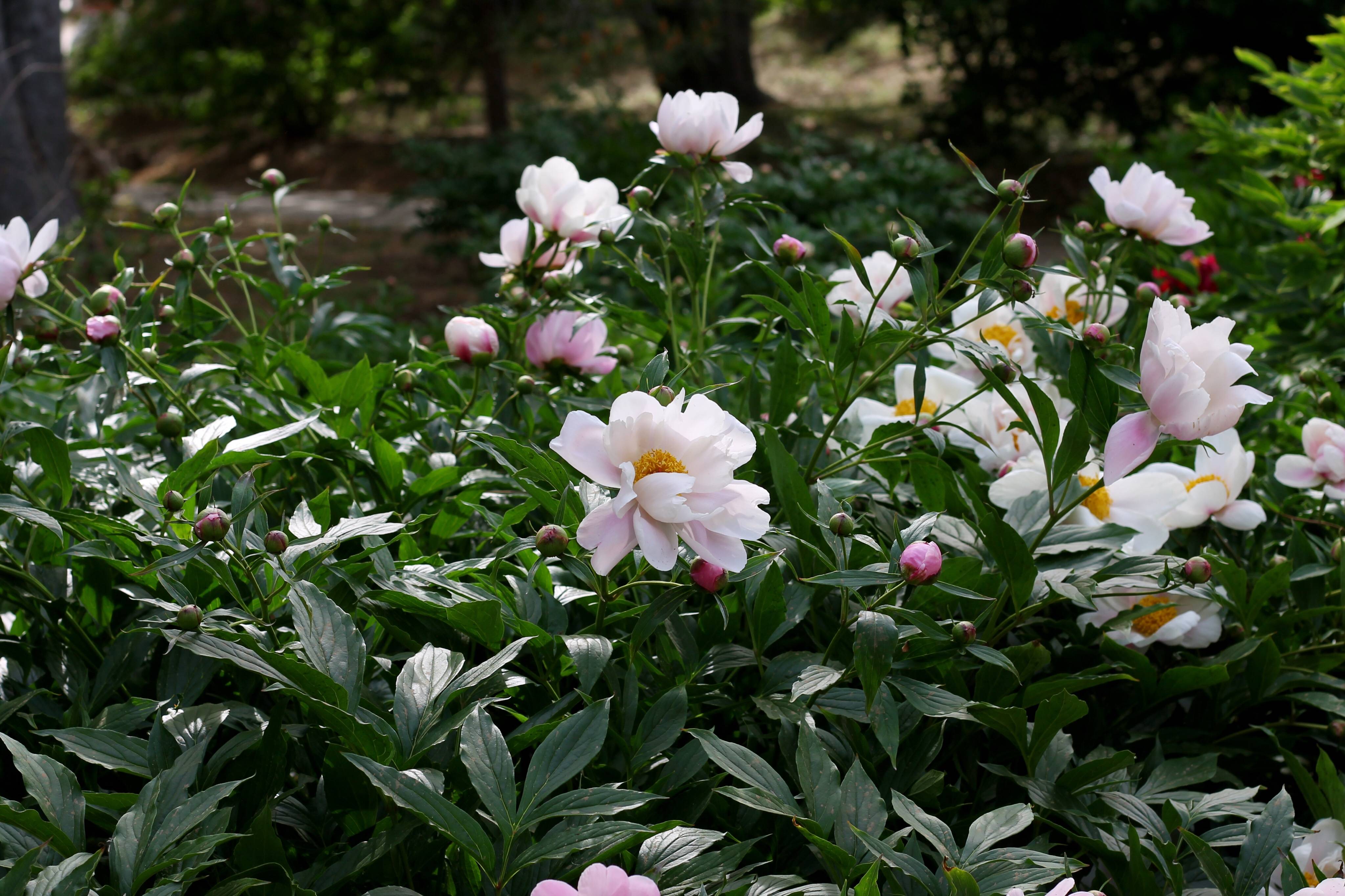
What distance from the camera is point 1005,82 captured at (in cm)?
827

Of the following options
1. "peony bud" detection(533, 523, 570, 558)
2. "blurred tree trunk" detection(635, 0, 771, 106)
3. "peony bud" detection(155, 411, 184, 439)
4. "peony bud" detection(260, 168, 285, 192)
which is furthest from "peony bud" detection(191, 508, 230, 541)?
"blurred tree trunk" detection(635, 0, 771, 106)

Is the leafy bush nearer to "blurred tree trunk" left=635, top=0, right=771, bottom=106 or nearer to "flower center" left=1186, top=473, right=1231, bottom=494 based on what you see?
"flower center" left=1186, top=473, right=1231, bottom=494

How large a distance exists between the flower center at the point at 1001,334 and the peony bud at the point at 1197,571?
0.57 m

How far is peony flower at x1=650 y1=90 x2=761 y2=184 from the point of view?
1324 millimetres

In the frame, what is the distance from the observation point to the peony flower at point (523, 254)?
1.42 metres

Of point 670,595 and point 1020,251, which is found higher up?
point 1020,251

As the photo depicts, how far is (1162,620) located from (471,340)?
877mm

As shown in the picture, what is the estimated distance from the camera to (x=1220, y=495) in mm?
1269

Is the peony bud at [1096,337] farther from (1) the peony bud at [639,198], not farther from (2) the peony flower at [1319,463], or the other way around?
(1) the peony bud at [639,198]

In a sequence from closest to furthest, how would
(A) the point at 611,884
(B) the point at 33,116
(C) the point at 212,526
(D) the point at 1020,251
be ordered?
(A) the point at 611,884 → (C) the point at 212,526 → (D) the point at 1020,251 → (B) the point at 33,116

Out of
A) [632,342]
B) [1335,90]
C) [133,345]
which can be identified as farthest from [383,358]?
Result: [1335,90]

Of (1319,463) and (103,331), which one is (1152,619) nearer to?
(1319,463)

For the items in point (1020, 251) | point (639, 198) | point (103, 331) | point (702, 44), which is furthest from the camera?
point (702, 44)

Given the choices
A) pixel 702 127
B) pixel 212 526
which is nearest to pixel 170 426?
pixel 212 526
